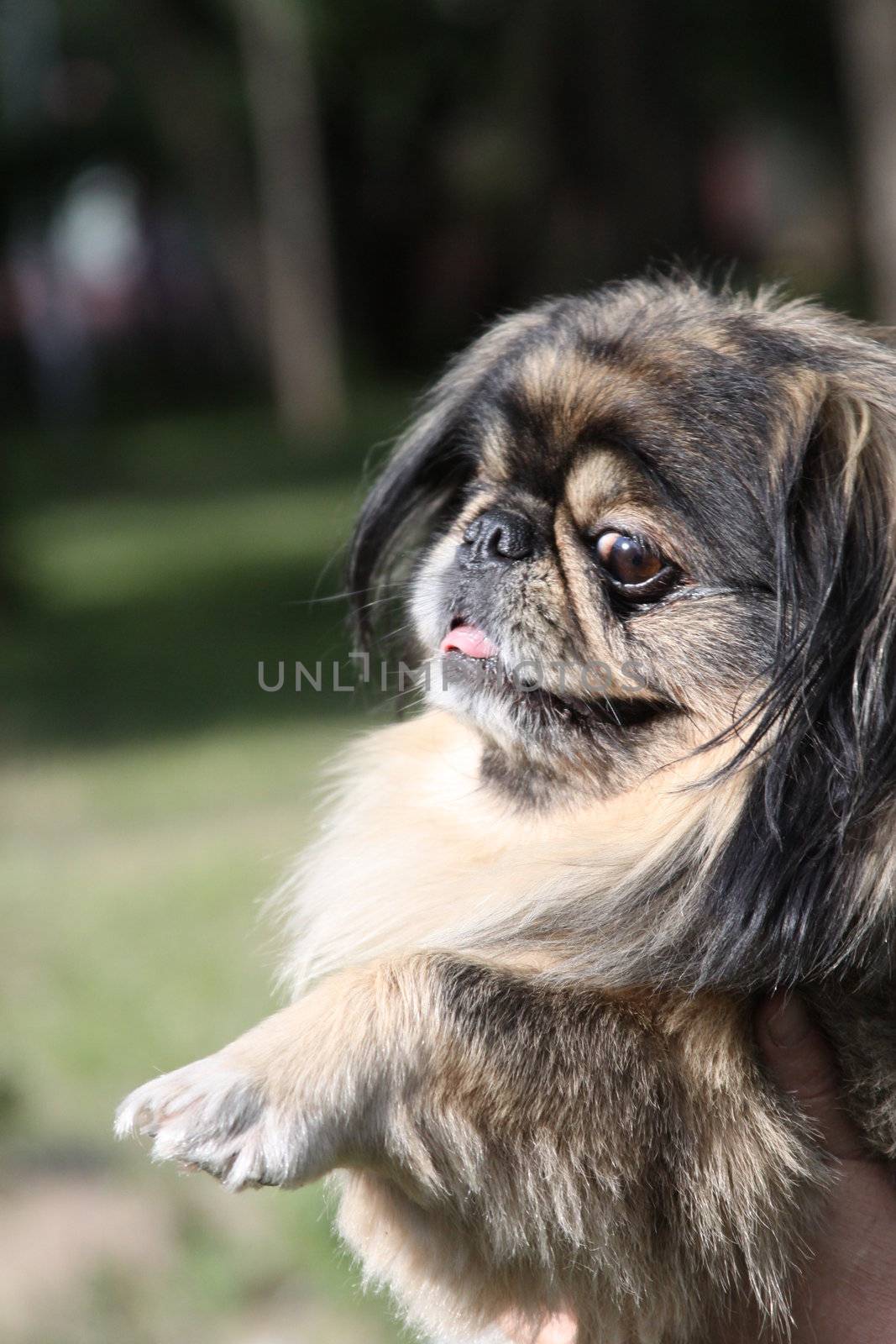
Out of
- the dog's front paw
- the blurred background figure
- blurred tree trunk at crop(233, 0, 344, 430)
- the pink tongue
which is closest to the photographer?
the dog's front paw

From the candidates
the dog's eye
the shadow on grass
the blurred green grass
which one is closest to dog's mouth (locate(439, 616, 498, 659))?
the dog's eye

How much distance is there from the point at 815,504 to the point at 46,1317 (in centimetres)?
209

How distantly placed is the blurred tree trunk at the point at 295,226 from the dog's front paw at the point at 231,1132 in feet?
62.1

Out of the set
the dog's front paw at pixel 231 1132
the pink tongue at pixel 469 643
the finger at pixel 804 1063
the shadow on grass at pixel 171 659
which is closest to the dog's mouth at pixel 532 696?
the pink tongue at pixel 469 643

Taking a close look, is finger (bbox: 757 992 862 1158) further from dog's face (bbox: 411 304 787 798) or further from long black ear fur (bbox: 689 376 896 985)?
dog's face (bbox: 411 304 787 798)

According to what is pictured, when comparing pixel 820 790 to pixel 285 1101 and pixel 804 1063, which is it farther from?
pixel 285 1101

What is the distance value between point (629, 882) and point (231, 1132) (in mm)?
617

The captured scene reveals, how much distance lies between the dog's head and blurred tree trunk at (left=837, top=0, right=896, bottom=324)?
7.84 m

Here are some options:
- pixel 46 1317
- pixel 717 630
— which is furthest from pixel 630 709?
pixel 46 1317

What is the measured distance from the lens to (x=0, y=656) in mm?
10016

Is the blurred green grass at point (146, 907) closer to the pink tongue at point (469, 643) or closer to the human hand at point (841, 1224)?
the pink tongue at point (469, 643)

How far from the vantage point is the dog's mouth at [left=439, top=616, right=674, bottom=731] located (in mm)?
2057

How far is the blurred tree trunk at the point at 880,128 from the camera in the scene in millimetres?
9695

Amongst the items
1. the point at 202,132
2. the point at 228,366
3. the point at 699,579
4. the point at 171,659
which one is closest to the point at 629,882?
the point at 699,579
